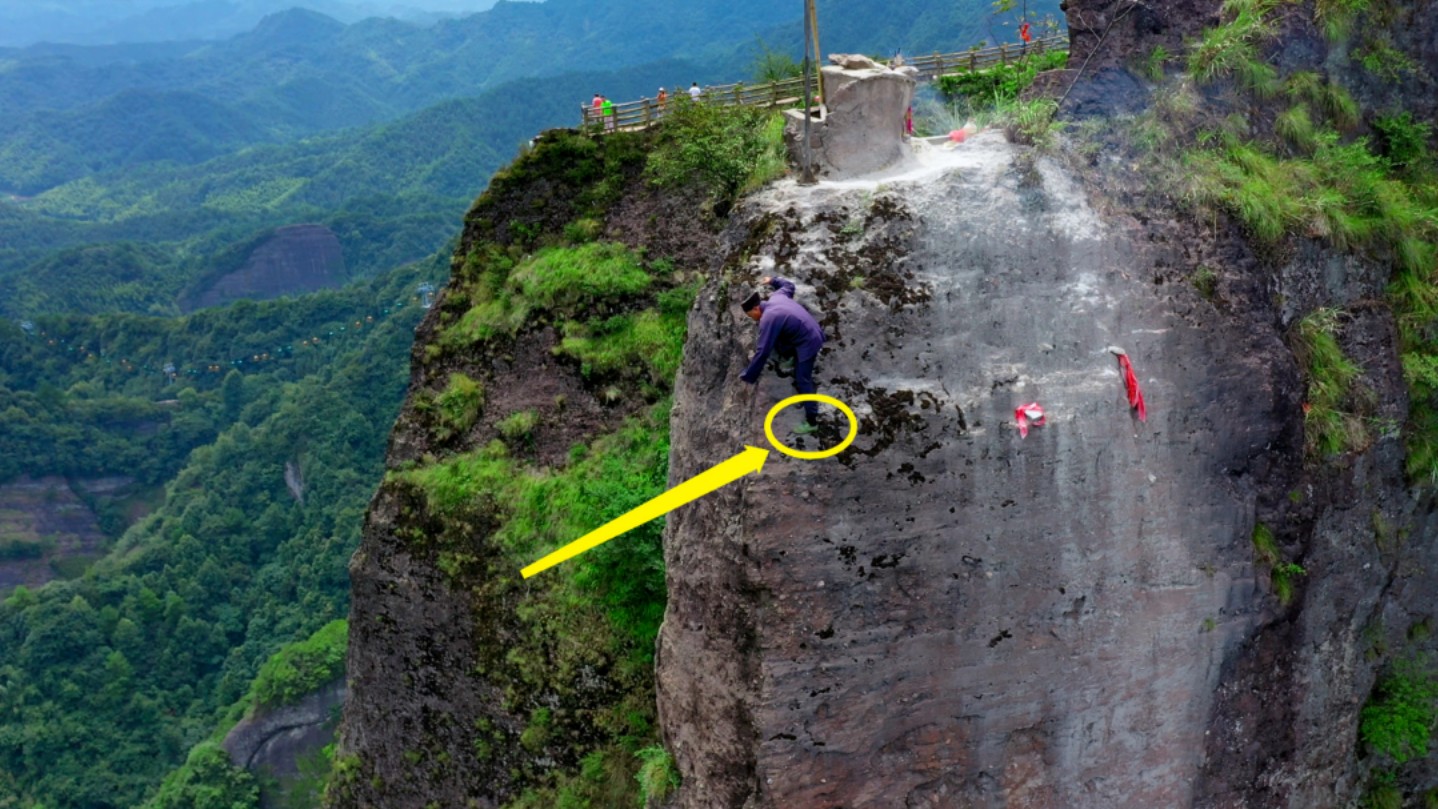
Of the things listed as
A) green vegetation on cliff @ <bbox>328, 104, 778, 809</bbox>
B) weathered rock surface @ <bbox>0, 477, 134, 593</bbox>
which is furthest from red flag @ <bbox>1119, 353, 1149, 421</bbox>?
weathered rock surface @ <bbox>0, 477, 134, 593</bbox>

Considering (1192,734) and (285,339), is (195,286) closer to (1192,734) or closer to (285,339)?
(285,339)

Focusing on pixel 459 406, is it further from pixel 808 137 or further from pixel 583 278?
pixel 808 137

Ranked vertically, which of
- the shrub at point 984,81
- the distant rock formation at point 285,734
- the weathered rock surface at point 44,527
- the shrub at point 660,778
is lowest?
the weathered rock surface at point 44,527

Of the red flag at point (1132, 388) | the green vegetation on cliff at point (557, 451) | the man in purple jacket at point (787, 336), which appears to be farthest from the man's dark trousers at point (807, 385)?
the green vegetation on cliff at point (557, 451)

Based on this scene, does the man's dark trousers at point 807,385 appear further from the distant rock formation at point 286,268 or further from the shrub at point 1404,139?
the distant rock formation at point 286,268

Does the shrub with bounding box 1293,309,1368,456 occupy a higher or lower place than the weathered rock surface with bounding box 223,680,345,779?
higher

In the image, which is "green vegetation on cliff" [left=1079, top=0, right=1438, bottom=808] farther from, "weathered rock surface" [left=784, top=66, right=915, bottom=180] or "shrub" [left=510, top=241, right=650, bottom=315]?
"shrub" [left=510, top=241, right=650, bottom=315]
